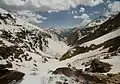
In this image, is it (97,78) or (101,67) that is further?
(101,67)

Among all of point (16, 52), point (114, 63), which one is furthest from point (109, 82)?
point (16, 52)

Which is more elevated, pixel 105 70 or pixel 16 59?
pixel 105 70

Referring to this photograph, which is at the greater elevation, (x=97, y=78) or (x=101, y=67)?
(x=101, y=67)

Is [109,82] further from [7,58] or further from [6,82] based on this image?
[7,58]

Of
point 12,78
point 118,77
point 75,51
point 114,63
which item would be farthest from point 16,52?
point 118,77

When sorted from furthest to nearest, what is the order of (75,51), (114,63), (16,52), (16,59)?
(16,52) → (16,59) → (75,51) → (114,63)

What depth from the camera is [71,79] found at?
5366 centimetres

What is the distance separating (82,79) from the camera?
51938mm

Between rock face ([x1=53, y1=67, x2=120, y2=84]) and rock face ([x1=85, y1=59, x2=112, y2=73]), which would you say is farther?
rock face ([x1=85, y1=59, x2=112, y2=73])

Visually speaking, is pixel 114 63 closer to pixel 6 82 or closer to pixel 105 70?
pixel 105 70

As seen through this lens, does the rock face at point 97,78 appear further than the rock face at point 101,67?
No

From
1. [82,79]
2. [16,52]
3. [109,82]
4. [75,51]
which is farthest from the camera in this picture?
[16,52]

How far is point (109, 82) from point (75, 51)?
97390 mm

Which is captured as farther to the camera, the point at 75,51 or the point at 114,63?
Answer: the point at 75,51
